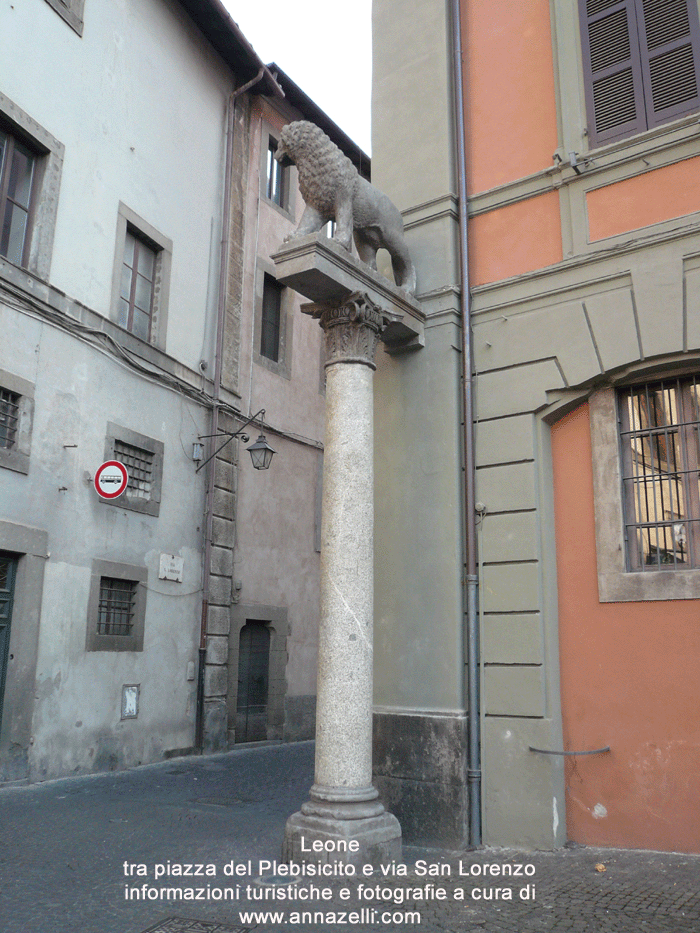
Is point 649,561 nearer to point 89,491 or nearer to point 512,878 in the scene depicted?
point 512,878

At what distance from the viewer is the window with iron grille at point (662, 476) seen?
608 centimetres

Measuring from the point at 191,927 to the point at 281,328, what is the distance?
11.8 m

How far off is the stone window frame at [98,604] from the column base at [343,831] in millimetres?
5222

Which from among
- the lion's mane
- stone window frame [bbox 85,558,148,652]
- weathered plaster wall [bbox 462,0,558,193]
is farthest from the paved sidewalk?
weathered plaster wall [bbox 462,0,558,193]

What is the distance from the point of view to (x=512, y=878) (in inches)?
210

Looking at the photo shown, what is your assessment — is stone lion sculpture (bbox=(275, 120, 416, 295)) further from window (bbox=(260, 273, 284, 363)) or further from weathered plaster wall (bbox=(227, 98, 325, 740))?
window (bbox=(260, 273, 284, 363))

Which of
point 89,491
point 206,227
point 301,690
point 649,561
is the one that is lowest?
point 301,690

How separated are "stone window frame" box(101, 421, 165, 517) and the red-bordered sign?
628mm

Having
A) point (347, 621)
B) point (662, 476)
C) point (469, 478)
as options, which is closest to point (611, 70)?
point (662, 476)

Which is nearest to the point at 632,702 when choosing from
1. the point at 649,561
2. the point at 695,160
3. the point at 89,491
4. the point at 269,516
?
the point at 649,561

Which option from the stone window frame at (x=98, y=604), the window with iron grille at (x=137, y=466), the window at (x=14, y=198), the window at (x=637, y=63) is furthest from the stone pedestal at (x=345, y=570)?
the window with iron grille at (x=137, y=466)

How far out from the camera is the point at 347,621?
20.1ft

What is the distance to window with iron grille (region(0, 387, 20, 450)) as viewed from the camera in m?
9.28

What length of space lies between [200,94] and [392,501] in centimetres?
921
